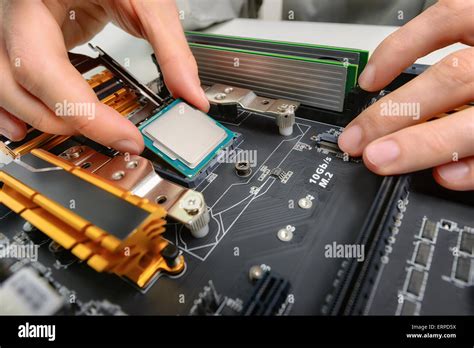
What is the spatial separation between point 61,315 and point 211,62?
64.2 inches

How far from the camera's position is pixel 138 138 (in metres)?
1.57

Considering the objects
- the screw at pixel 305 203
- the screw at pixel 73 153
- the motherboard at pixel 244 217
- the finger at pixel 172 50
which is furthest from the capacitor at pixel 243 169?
the screw at pixel 73 153

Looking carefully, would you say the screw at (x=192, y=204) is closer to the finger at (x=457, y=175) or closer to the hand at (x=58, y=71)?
the hand at (x=58, y=71)

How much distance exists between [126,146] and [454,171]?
1.53 meters

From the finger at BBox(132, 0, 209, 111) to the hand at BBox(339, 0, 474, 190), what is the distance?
876 millimetres

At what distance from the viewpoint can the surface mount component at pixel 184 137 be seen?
157 centimetres

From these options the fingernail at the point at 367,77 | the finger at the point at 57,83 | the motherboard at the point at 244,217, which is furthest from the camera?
the fingernail at the point at 367,77

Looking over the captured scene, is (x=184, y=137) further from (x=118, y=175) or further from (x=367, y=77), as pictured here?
(x=367, y=77)

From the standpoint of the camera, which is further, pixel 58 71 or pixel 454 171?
pixel 58 71

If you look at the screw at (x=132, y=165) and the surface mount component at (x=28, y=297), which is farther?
the screw at (x=132, y=165)

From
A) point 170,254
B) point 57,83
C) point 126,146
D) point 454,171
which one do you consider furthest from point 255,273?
point 57,83

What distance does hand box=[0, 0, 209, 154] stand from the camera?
1.51 m

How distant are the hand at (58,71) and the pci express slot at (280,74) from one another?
0.24 meters

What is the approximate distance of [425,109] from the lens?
1.46 metres
